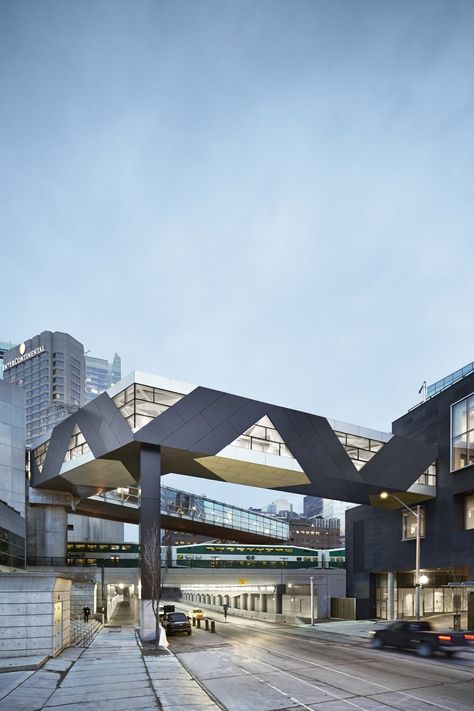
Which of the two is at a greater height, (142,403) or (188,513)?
(142,403)

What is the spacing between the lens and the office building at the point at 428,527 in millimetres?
42312

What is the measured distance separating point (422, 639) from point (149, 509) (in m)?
17.5

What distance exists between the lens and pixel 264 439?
130 ft

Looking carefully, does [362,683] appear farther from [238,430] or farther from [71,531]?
[71,531]

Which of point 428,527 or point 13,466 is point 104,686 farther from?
point 428,527

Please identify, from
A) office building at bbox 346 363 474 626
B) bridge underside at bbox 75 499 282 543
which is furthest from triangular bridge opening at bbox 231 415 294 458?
bridge underside at bbox 75 499 282 543

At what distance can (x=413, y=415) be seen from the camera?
1964 inches

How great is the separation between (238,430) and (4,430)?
62.3ft

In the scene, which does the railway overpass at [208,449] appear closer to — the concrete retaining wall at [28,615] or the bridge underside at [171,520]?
the concrete retaining wall at [28,615]

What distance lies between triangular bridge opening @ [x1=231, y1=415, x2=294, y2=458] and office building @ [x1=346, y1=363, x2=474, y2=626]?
9.03 m

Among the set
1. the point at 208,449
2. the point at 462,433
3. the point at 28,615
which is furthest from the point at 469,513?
the point at 28,615

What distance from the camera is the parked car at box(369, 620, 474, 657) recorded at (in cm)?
2408

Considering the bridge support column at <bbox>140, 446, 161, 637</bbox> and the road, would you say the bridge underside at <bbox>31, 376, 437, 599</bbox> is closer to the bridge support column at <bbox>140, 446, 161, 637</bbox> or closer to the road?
the bridge support column at <bbox>140, 446, 161, 637</bbox>

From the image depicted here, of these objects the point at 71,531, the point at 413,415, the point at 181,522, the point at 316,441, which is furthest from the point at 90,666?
the point at 71,531
